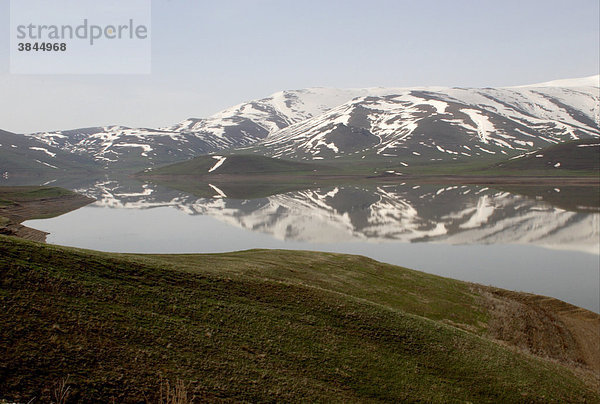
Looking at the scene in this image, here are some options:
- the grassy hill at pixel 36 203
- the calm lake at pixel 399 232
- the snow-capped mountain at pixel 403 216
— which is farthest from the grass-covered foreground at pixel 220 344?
the grassy hill at pixel 36 203

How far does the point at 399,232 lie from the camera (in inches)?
3521

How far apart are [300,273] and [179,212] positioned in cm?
9396

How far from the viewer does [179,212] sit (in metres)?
124

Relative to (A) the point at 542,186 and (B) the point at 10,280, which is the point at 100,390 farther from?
(A) the point at 542,186

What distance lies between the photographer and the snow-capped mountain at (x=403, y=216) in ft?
276

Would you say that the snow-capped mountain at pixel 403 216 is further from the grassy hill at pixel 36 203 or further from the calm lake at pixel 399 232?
the grassy hill at pixel 36 203

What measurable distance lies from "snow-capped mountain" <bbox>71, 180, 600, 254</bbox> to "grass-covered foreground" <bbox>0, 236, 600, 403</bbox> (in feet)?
184

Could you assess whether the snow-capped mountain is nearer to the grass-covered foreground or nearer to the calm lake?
the calm lake

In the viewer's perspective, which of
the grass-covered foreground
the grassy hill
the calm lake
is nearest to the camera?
the grass-covered foreground

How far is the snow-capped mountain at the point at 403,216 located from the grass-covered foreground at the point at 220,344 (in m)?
56.1

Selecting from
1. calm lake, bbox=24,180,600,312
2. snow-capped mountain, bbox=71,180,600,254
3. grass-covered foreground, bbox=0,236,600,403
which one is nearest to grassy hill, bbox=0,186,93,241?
calm lake, bbox=24,180,600,312

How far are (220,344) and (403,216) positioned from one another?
3813 inches

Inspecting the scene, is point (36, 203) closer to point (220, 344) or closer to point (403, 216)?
point (403, 216)

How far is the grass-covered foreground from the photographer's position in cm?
1627
